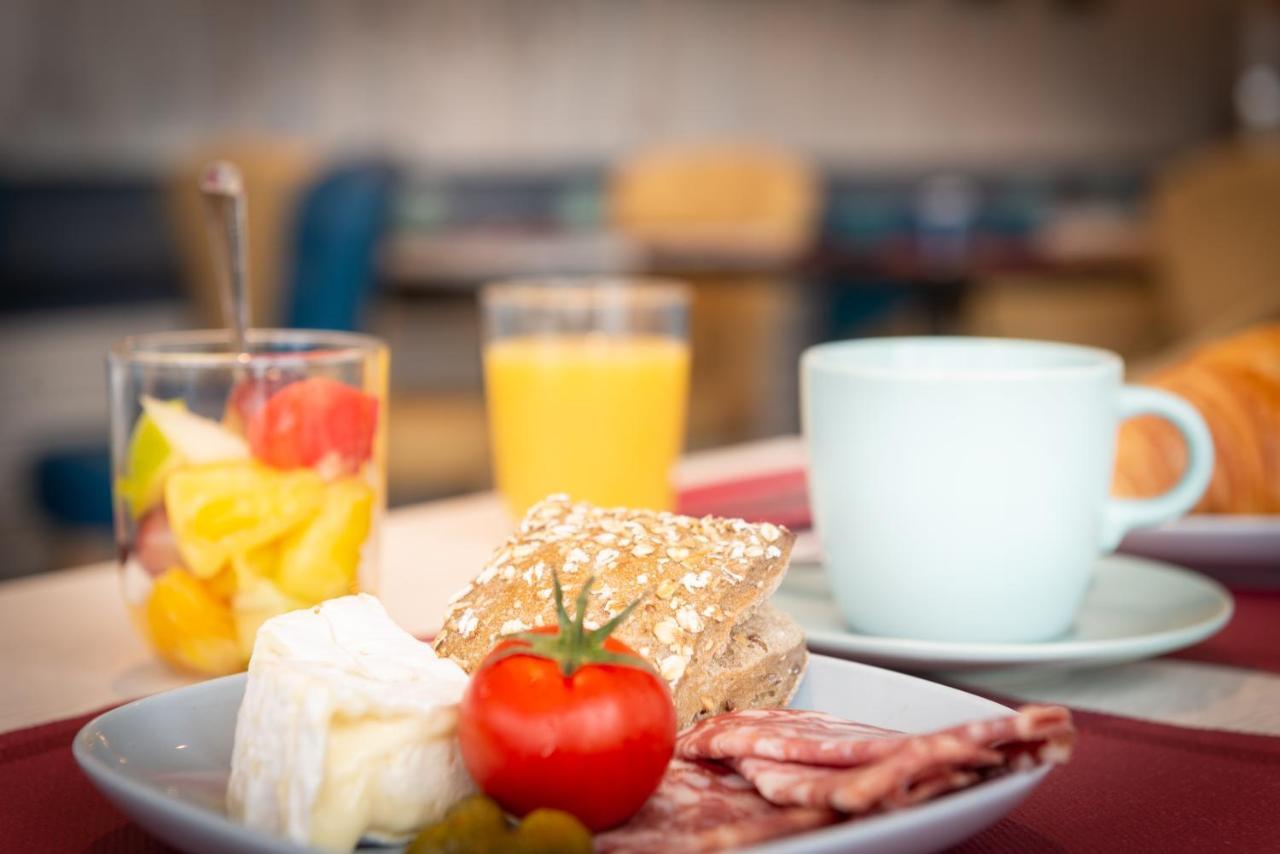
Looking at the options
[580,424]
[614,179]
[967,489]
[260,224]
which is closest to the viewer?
[967,489]

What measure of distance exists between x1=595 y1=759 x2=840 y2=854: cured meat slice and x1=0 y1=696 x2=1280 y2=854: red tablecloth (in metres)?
0.08

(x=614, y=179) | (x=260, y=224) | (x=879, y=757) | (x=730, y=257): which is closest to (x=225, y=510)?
(x=879, y=757)

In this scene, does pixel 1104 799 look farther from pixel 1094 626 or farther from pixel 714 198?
pixel 714 198

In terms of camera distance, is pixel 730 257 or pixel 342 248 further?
pixel 730 257

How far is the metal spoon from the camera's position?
0.76m

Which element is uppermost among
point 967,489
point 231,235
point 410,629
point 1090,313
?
point 231,235

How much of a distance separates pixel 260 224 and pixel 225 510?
7.76ft

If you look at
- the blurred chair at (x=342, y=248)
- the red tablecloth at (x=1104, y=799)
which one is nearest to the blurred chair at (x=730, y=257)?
the blurred chair at (x=342, y=248)

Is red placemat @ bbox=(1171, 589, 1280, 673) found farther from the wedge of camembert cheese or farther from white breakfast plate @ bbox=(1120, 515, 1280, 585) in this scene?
the wedge of camembert cheese

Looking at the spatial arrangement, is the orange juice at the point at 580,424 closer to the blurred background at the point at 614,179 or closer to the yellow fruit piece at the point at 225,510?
the yellow fruit piece at the point at 225,510

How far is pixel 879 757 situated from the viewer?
0.44 metres

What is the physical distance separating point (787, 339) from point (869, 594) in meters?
2.80

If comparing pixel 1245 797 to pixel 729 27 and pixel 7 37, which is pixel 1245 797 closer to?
pixel 7 37

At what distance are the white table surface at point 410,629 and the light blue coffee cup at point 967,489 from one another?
1.6 inches
